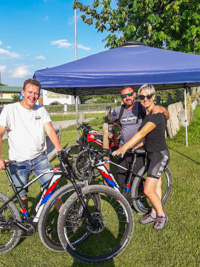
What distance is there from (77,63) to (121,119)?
2.36 m

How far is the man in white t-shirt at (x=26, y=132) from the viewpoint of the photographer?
2.40 meters

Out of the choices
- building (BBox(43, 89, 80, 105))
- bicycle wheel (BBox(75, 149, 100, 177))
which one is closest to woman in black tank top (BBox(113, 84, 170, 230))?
bicycle wheel (BBox(75, 149, 100, 177))

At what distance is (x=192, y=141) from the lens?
733cm

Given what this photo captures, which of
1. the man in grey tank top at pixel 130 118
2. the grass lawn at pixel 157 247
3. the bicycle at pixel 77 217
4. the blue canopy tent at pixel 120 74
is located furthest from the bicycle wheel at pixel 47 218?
the blue canopy tent at pixel 120 74

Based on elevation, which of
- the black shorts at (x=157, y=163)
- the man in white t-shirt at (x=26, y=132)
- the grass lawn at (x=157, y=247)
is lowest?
the grass lawn at (x=157, y=247)

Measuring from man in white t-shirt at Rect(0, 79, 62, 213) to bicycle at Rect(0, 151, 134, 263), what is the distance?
0.21m

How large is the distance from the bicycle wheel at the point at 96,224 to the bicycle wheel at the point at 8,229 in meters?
0.63

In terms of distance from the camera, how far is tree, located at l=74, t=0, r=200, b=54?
7768 mm

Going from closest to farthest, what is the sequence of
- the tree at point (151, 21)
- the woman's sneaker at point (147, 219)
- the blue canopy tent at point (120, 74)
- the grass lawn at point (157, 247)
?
the grass lawn at point (157, 247)
the woman's sneaker at point (147, 219)
the blue canopy tent at point (120, 74)
the tree at point (151, 21)

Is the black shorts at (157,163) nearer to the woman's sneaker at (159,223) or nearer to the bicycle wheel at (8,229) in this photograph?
the woman's sneaker at (159,223)

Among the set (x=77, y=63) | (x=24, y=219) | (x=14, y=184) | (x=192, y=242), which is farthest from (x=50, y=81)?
(x=192, y=242)

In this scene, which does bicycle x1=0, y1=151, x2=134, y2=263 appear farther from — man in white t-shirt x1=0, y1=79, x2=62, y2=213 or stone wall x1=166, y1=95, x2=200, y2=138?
stone wall x1=166, y1=95, x2=200, y2=138

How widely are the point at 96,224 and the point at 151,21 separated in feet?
25.9

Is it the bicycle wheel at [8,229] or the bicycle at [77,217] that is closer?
the bicycle at [77,217]
